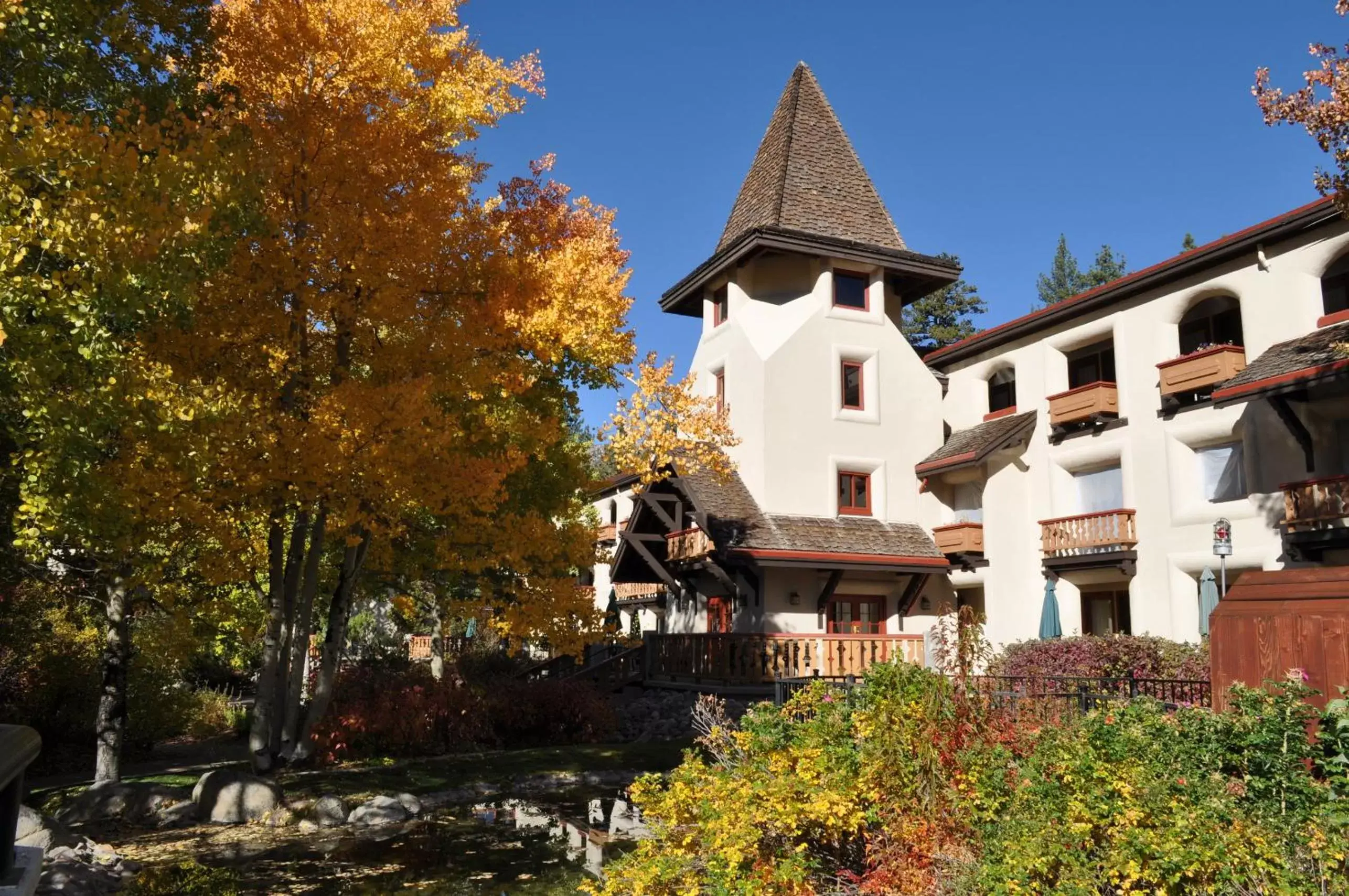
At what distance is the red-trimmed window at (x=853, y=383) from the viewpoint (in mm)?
27578

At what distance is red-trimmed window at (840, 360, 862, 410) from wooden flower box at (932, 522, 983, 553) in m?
4.30

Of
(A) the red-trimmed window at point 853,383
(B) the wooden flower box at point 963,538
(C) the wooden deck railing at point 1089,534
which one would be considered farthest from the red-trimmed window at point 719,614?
(C) the wooden deck railing at point 1089,534

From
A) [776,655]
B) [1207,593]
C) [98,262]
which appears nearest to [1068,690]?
[1207,593]

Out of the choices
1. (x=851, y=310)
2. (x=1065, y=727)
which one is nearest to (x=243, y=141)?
(x=1065, y=727)

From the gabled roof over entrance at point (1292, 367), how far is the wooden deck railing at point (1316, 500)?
186cm

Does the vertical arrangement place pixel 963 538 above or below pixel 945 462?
below

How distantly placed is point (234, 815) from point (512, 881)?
4.72 metres

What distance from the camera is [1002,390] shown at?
28.6 m

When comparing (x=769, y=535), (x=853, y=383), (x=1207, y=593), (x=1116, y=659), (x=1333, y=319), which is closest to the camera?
(x=1116, y=659)

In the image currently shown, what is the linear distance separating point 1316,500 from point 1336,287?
16.8 feet

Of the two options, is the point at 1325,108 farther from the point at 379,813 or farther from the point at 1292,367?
the point at 379,813

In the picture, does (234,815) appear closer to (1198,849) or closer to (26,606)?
(26,606)

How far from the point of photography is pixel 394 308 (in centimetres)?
1281

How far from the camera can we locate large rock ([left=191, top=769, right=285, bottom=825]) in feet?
41.4
